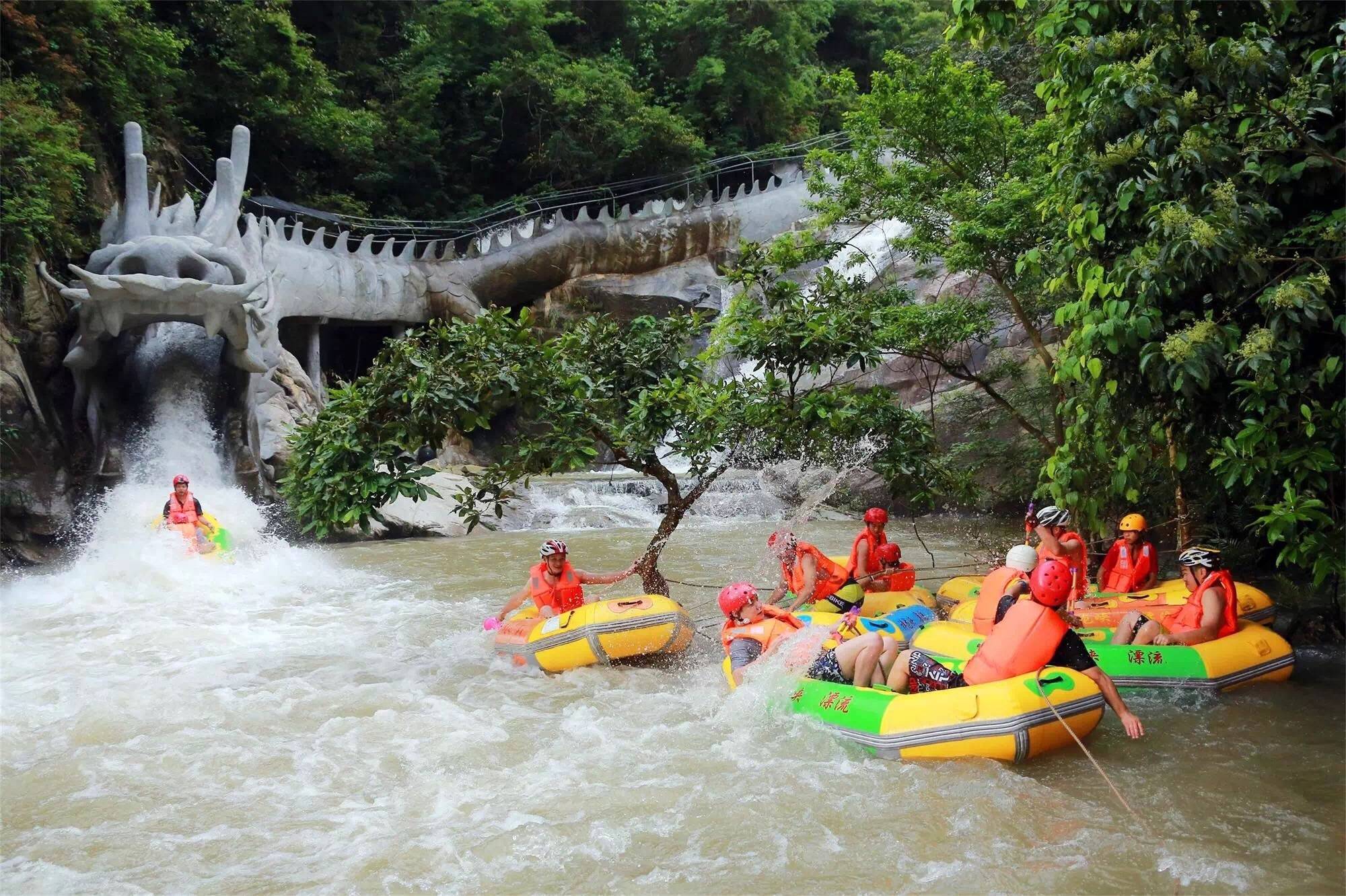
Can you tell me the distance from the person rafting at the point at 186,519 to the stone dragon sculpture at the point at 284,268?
3391 mm

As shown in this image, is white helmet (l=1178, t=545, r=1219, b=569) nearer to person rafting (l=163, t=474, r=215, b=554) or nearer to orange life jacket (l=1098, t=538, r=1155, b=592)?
orange life jacket (l=1098, t=538, r=1155, b=592)

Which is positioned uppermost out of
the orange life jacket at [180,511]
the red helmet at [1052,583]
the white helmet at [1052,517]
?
the orange life jacket at [180,511]

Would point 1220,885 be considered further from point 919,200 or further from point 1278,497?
point 919,200

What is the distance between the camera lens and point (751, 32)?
27453mm

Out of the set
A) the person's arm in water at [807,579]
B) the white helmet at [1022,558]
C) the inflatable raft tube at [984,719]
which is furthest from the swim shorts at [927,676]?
the person's arm in water at [807,579]

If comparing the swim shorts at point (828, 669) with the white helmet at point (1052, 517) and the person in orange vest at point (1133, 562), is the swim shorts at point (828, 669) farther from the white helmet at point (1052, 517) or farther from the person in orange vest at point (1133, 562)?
the person in orange vest at point (1133, 562)

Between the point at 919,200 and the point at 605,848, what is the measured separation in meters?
7.47

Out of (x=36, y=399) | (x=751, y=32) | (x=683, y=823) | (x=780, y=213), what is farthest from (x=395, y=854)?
(x=751, y=32)

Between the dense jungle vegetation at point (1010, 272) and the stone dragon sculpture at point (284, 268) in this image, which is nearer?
the dense jungle vegetation at point (1010, 272)

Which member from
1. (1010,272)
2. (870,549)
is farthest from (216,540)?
(1010,272)

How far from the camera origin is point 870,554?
880cm

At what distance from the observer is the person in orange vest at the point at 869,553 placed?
867 cm

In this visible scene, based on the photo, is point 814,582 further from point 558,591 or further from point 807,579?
point 558,591

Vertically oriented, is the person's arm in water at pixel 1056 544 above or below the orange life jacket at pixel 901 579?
above
